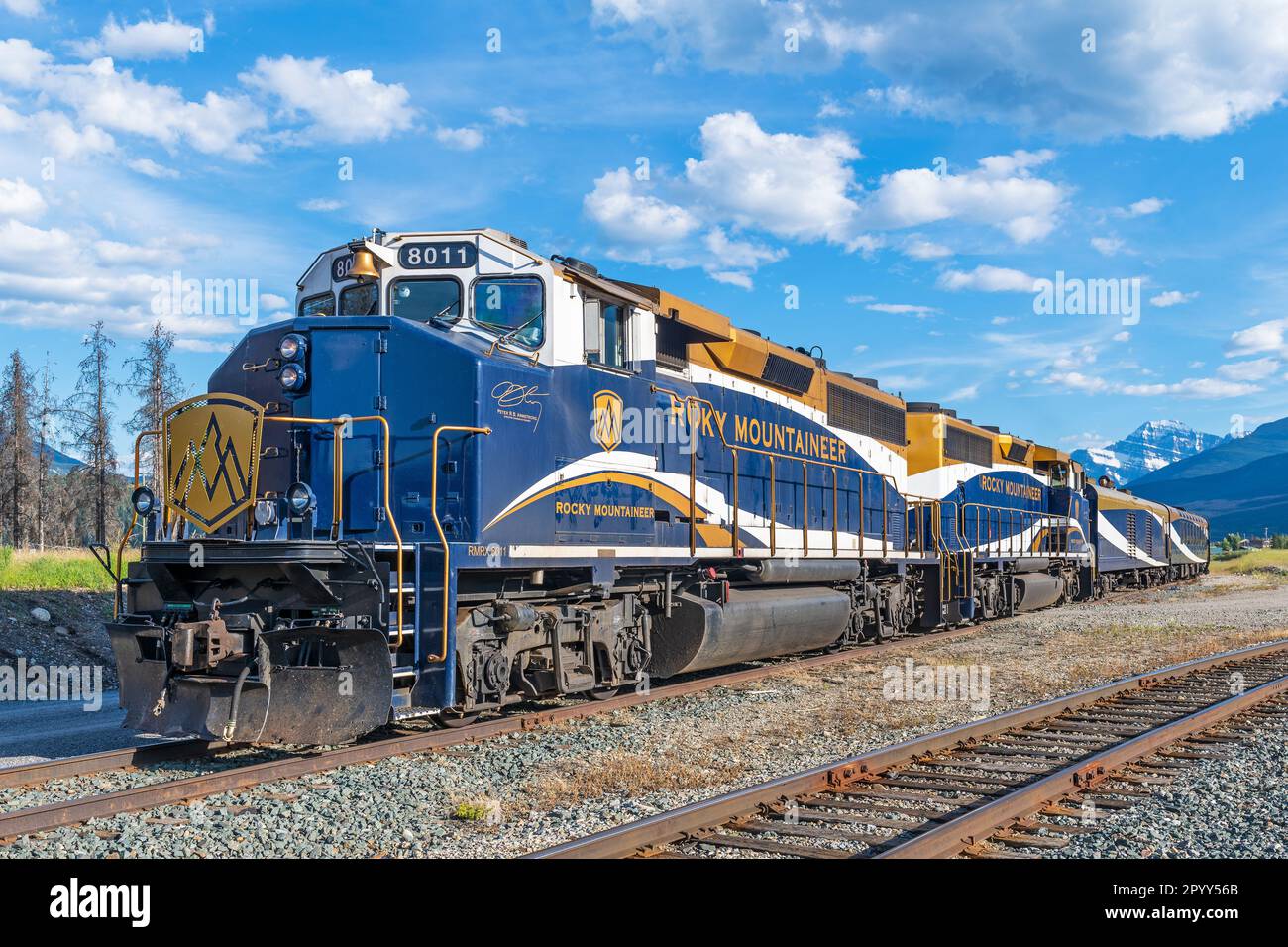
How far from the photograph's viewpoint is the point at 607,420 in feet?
29.3

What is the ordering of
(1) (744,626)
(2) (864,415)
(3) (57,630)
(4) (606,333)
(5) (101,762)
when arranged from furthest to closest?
(2) (864,415) → (3) (57,630) → (1) (744,626) → (4) (606,333) → (5) (101,762)

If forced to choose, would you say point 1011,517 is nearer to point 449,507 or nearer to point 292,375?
point 449,507

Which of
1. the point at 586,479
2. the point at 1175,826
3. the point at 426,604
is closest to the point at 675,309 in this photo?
the point at 586,479

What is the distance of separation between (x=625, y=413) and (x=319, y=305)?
9.22 ft

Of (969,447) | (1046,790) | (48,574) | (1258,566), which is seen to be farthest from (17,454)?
(1258,566)

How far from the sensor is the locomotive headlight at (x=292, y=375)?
299 inches

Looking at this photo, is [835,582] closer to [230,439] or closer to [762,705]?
[762,705]

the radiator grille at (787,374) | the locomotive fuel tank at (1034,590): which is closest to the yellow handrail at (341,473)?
the radiator grille at (787,374)

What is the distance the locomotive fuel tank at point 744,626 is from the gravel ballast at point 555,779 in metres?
0.37

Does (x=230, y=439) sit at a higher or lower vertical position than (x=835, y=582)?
higher
